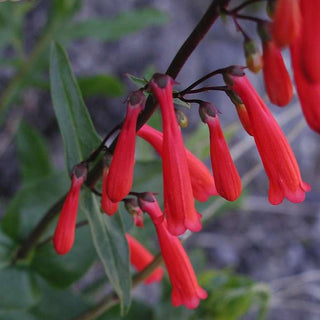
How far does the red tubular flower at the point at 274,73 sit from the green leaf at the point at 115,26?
7.36ft

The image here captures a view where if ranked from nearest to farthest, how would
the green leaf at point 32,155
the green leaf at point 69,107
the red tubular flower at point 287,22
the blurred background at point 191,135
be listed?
the red tubular flower at point 287,22 < the green leaf at point 69,107 < the green leaf at point 32,155 < the blurred background at point 191,135

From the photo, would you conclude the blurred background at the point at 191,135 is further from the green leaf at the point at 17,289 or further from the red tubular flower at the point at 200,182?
the red tubular flower at the point at 200,182

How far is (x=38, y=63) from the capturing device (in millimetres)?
3662

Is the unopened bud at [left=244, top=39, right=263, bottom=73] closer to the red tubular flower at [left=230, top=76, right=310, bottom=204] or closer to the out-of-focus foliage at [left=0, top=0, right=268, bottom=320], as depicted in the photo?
the red tubular flower at [left=230, top=76, right=310, bottom=204]

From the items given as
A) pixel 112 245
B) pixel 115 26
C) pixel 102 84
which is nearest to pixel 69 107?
pixel 112 245

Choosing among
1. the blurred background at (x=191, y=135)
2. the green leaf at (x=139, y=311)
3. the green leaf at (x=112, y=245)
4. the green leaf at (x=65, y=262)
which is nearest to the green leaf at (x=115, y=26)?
the blurred background at (x=191, y=135)

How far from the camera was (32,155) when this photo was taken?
3477 millimetres

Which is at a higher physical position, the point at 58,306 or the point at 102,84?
the point at 102,84

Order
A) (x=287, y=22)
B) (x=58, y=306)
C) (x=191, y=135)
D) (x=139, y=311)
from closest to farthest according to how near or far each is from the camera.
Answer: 1. (x=287, y=22)
2. (x=58, y=306)
3. (x=139, y=311)
4. (x=191, y=135)

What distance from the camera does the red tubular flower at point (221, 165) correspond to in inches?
71.0

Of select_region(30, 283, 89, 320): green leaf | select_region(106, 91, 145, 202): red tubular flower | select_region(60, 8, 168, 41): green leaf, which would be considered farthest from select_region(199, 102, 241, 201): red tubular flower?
select_region(60, 8, 168, 41): green leaf

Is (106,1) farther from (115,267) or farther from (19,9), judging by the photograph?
(115,267)

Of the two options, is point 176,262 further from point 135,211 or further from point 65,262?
point 65,262

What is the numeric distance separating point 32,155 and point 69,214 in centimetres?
158
